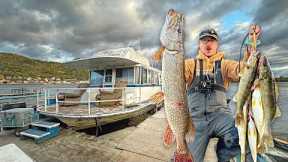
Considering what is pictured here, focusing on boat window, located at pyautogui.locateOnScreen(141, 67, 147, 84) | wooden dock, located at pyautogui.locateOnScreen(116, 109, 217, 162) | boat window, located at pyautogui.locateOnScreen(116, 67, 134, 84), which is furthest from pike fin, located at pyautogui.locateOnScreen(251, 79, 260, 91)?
boat window, located at pyautogui.locateOnScreen(141, 67, 147, 84)

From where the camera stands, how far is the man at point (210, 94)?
1724 mm

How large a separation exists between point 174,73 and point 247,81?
1.64ft

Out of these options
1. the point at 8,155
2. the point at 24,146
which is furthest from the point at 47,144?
the point at 8,155

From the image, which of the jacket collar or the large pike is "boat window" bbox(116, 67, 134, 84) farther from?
the large pike

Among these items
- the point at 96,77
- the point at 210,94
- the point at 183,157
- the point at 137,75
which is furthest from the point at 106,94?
the point at 183,157

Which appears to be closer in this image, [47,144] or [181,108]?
[181,108]

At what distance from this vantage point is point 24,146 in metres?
4.37

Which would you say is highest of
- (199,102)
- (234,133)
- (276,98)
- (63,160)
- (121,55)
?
(121,55)

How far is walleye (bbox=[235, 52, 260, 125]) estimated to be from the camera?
1.04 m

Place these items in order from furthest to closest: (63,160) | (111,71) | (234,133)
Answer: (111,71) → (63,160) → (234,133)

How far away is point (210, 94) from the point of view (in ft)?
5.76

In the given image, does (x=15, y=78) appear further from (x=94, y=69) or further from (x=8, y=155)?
(x=8, y=155)

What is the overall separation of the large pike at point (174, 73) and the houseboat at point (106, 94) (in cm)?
431

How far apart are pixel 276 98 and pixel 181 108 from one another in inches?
24.4
